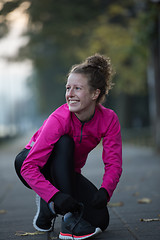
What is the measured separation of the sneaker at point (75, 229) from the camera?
3.10m

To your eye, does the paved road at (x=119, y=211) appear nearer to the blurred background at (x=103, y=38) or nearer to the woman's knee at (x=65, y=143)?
the woman's knee at (x=65, y=143)

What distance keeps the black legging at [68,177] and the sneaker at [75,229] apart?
0.13 metres

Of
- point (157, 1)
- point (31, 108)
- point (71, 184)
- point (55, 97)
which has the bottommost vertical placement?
point (31, 108)

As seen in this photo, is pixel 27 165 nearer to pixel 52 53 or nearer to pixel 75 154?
pixel 75 154

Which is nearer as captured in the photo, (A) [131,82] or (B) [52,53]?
(A) [131,82]

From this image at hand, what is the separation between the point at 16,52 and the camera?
25078mm

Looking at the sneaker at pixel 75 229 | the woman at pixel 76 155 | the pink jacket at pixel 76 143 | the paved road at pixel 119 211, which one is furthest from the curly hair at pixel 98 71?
the paved road at pixel 119 211

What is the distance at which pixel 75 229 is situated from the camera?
3111mm

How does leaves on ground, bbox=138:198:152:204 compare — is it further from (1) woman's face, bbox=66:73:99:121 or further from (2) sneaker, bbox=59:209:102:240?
(1) woman's face, bbox=66:73:99:121

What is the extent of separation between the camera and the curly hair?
10.6 ft

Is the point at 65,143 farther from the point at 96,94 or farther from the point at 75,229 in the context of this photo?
the point at 75,229

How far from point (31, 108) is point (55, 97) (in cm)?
7711

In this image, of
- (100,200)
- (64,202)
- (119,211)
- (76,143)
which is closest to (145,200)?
(119,211)

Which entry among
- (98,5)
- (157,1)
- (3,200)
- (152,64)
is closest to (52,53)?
(98,5)
